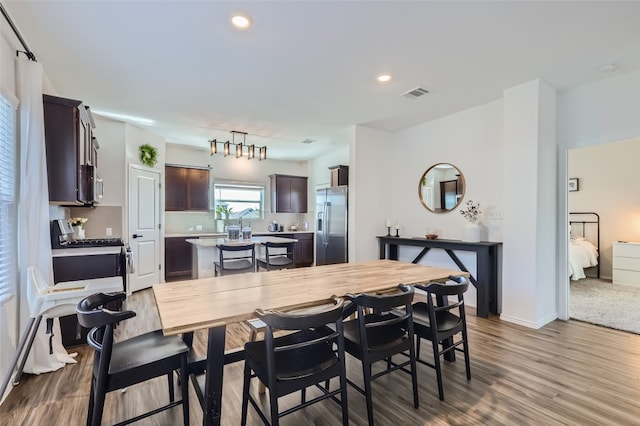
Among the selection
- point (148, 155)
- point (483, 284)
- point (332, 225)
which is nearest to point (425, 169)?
point (483, 284)

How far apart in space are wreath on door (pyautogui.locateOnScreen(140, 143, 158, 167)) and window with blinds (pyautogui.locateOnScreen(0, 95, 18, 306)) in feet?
9.61

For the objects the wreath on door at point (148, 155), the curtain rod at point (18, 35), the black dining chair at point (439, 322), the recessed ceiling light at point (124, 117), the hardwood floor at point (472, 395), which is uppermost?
the recessed ceiling light at point (124, 117)

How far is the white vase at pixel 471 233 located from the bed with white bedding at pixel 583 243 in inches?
94.1

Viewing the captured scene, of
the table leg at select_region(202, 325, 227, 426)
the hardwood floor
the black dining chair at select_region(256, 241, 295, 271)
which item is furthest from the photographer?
the black dining chair at select_region(256, 241, 295, 271)

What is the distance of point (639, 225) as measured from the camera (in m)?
5.11

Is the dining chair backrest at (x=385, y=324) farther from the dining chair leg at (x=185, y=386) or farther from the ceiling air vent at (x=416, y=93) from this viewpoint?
the ceiling air vent at (x=416, y=93)

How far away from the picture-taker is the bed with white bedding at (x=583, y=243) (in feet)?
16.9

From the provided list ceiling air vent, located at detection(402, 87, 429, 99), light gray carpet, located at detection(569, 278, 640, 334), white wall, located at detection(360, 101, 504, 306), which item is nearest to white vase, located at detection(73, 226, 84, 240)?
white wall, located at detection(360, 101, 504, 306)

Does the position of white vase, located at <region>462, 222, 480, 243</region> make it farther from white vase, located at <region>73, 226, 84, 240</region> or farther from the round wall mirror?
white vase, located at <region>73, 226, 84, 240</region>

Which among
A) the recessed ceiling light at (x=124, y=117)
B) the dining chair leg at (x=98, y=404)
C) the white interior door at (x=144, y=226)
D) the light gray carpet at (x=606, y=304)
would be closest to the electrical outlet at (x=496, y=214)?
the light gray carpet at (x=606, y=304)

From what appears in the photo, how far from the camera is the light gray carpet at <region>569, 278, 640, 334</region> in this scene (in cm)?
349

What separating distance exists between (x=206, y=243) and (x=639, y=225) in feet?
23.3

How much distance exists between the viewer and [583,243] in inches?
214

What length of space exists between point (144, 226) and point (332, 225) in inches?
135
